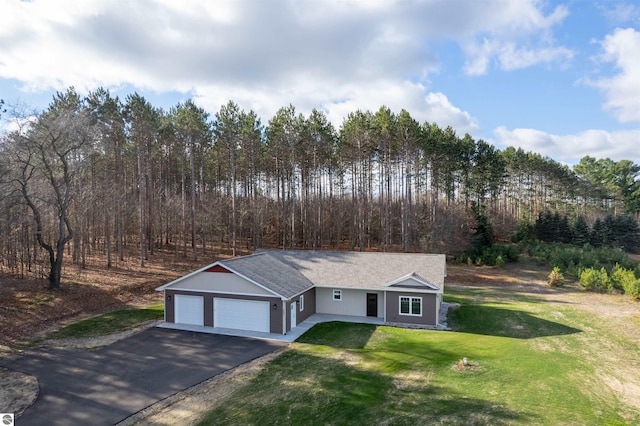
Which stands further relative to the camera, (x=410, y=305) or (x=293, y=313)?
(x=410, y=305)

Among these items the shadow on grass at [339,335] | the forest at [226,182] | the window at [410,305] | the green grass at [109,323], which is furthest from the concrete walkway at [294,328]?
the forest at [226,182]

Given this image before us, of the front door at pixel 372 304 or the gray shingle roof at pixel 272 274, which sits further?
the front door at pixel 372 304

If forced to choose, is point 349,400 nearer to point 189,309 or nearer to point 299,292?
point 299,292

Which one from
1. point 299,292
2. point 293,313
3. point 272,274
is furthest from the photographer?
point 272,274

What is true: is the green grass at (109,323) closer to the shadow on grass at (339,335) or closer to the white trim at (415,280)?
the shadow on grass at (339,335)

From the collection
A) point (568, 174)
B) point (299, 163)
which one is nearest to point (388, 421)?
point (299, 163)

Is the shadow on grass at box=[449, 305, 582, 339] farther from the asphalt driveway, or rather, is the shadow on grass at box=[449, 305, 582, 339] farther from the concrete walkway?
the asphalt driveway

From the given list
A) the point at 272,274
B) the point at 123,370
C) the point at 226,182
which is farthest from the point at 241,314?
the point at 226,182
